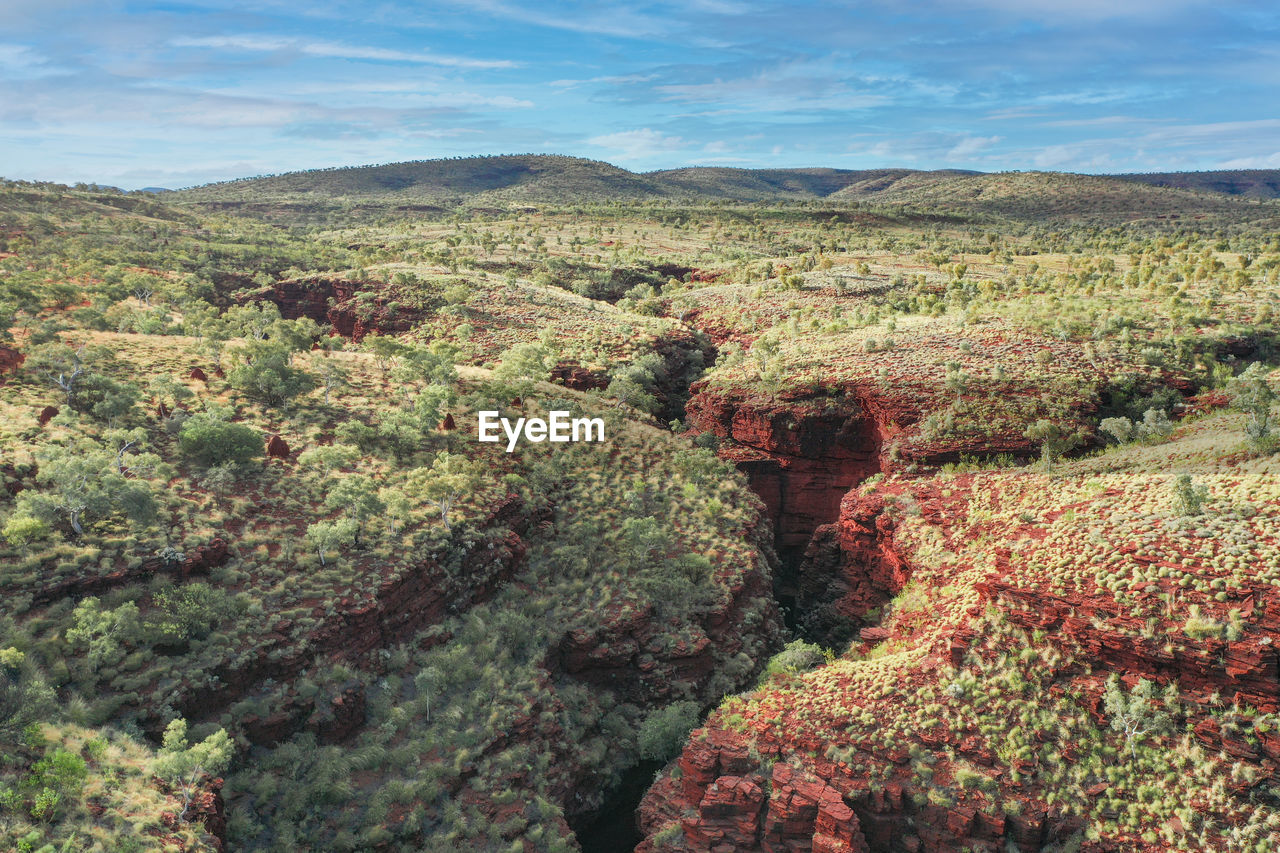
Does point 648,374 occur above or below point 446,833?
above

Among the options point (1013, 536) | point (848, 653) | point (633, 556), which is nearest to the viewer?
point (1013, 536)

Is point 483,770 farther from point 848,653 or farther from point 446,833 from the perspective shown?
point 848,653

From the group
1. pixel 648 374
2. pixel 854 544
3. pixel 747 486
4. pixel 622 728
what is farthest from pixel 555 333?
pixel 622 728

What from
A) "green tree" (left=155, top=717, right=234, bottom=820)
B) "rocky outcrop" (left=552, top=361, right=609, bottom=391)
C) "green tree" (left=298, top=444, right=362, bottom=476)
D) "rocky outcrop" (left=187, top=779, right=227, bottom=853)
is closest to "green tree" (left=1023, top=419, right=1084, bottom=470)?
"rocky outcrop" (left=552, top=361, right=609, bottom=391)

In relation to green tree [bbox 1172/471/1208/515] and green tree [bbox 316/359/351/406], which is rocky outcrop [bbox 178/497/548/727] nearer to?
green tree [bbox 316/359/351/406]

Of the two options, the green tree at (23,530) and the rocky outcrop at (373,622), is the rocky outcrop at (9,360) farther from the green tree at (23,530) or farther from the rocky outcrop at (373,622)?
the rocky outcrop at (373,622)

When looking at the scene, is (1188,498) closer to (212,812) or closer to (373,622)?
(373,622)

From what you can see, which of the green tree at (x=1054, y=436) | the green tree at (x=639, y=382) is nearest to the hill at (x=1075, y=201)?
the green tree at (x=639, y=382)
